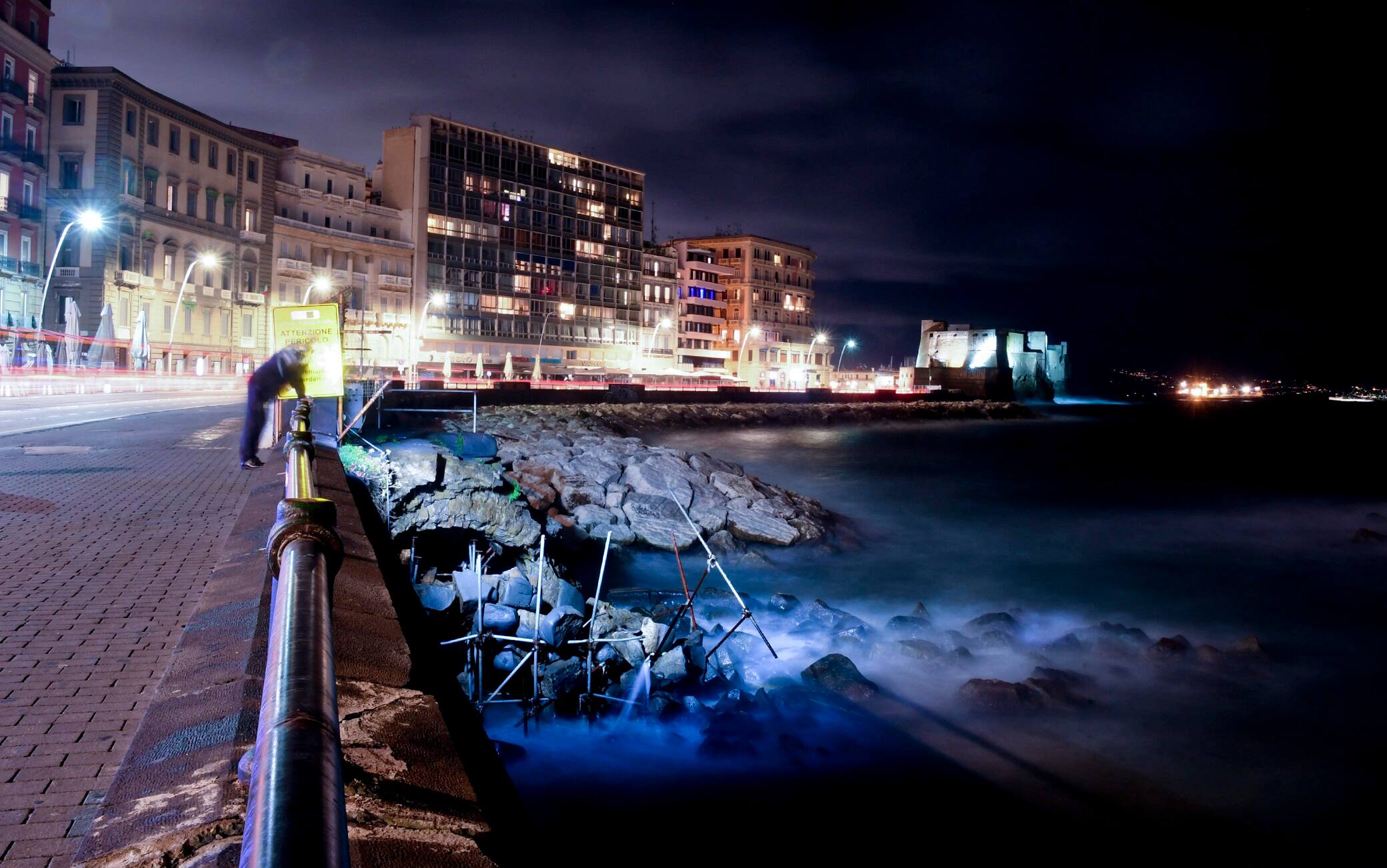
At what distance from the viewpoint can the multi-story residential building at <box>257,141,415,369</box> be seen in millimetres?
70000

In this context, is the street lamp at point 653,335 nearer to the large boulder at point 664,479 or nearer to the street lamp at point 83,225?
the street lamp at point 83,225

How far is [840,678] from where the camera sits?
12719 millimetres

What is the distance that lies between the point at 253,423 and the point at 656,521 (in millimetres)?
13504

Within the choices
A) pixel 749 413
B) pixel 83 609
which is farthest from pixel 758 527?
pixel 749 413

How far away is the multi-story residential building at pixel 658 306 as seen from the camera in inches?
4087

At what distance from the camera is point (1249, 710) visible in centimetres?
1349

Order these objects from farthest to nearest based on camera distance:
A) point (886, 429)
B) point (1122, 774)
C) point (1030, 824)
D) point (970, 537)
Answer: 1. point (886, 429)
2. point (970, 537)
3. point (1122, 774)
4. point (1030, 824)

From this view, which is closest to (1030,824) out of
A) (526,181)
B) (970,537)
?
(970,537)

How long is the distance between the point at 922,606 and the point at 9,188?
1994 inches

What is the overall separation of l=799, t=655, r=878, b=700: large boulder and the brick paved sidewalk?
777 centimetres

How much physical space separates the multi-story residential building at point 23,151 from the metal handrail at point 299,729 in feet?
171

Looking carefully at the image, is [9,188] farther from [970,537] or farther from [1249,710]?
[1249,710]

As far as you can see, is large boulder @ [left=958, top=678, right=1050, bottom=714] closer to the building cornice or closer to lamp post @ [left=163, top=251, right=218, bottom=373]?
lamp post @ [left=163, top=251, right=218, bottom=373]

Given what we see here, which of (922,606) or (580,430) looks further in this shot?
(580,430)
